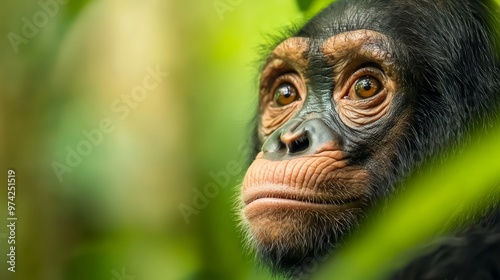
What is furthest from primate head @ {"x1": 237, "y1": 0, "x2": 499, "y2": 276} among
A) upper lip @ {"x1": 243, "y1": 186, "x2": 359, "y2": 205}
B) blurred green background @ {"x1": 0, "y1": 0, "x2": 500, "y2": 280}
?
blurred green background @ {"x1": 0, "y1": 0, "x2": 500, "y2": 280}

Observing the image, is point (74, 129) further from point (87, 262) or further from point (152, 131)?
point (87, 262)

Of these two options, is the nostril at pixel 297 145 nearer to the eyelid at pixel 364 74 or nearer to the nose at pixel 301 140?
the nose at pixel 301 140

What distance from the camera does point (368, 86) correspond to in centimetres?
171

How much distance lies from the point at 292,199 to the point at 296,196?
0.04ft

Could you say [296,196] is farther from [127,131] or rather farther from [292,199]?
[127,131]

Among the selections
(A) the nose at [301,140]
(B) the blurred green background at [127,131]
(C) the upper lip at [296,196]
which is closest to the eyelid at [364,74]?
(A) the nose at [301,140]

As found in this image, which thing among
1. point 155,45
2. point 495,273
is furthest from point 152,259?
point 495,273

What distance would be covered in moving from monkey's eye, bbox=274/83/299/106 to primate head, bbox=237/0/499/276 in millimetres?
83

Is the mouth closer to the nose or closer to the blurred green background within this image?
the nose

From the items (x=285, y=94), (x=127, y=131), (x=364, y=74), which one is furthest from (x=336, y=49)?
(x=127, y=131)

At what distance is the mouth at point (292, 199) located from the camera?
1.61 meters

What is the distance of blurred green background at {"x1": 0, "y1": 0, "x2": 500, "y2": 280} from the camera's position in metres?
2.25

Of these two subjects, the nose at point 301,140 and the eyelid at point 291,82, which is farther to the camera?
the eyelid at point 291,82

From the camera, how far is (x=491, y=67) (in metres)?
1.69
